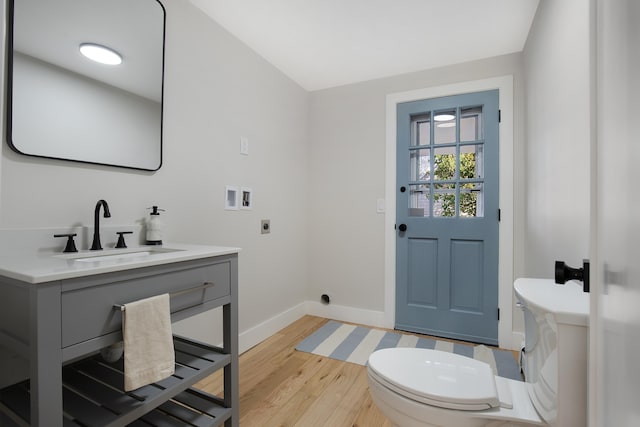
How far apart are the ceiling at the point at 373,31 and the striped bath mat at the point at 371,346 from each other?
7.26 ft

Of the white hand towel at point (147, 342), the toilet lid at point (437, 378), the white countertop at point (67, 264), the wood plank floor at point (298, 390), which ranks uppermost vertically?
the white countertop at point (67, 264)

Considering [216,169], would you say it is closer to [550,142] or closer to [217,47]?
[217,47]

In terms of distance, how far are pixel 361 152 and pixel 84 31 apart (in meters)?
2.07

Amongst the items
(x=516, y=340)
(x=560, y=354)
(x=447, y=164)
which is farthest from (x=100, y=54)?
(x=516, y=340)

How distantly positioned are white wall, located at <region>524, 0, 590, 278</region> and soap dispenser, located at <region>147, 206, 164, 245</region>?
1.81 m

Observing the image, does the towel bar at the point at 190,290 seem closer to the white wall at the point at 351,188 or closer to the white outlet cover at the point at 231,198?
the white outlet cover at the point at 231,198

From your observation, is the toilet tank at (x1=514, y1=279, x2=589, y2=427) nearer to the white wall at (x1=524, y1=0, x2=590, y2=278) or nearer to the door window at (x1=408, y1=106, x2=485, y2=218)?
the white wall at (x1=524, y1=0, x2=590, y2=278)

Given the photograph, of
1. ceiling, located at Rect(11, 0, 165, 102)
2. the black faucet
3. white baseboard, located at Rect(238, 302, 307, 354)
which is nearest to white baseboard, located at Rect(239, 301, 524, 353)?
white baseboard, located at Rect(238, 302, 307, 354)

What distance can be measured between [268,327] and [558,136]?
224 centimetres

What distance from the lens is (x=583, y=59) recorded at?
45.2 inches

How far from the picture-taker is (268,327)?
2482 millimetres

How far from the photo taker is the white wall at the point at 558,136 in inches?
45.8

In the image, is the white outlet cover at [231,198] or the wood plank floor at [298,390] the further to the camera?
the white outlet cover at [231,198]

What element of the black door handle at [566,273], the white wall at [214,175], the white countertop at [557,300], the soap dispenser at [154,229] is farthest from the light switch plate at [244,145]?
the black door handle at [566,273]
